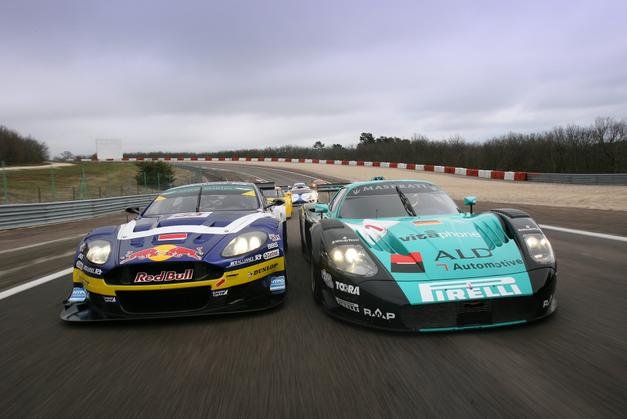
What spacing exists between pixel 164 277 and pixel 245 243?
77 centimetres

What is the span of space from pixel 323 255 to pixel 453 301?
1205 mm

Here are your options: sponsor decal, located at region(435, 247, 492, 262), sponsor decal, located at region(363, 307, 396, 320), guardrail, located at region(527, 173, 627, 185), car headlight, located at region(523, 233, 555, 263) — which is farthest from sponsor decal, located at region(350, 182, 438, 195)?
guardrail, located at region(527, 173, 627, 185)

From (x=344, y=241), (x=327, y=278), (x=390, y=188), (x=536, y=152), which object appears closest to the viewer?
(x=327, y=278)

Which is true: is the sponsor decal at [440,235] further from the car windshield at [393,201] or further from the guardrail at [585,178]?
the guardrail at [585,178]

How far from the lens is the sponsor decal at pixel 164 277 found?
12.1 ft

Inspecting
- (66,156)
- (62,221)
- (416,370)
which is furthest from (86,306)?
(66,156)

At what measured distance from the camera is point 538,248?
3.73 m

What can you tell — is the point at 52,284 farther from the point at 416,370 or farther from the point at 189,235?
the point at 416,370

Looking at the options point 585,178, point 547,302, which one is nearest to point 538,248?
point 547,302

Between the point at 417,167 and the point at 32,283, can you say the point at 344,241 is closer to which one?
the point at 32,283

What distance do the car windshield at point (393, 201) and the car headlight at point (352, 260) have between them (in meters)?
1.39

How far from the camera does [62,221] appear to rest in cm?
1741

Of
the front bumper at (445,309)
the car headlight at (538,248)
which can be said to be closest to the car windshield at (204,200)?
the front bumper at (445,309)

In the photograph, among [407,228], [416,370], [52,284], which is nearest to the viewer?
[416,370]
